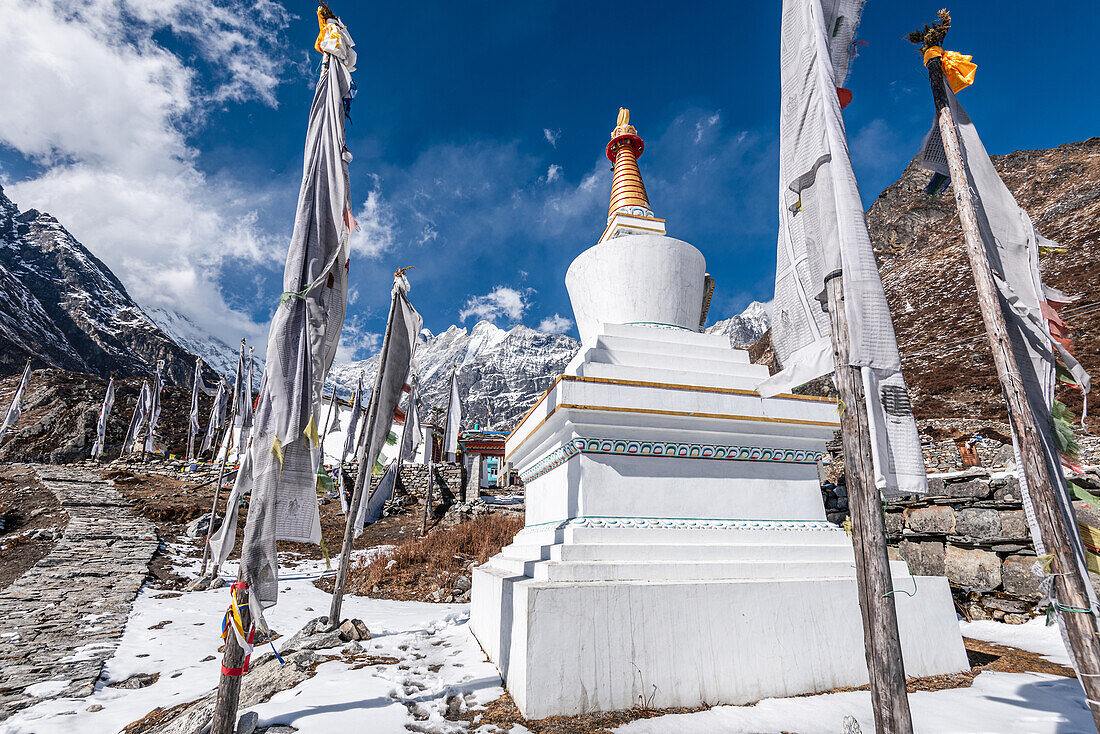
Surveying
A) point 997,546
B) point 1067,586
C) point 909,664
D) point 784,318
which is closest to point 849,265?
point 784,318

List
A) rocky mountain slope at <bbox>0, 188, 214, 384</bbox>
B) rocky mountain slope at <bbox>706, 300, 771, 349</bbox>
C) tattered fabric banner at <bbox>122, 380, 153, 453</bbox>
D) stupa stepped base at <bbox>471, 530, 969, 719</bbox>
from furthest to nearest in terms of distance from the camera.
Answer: rocky mountain slope at <bbox>706, 300, 771, 349</bbox> < rocky mountain slope at <bbox>0, 188, 214, 384</bbox> < tattered fabric banner at <bbox>122, 380, 153, 453</bbox> < stupa stepped base at <bbox>471, 530, 969, 719</bbox>

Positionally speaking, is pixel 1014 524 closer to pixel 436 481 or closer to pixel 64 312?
pixel 436 481

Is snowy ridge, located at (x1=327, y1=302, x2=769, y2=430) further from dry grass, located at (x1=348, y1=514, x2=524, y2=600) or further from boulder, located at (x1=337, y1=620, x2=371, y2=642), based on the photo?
boulder, located at (x1=337, y1=620, x2=371, y2=642)

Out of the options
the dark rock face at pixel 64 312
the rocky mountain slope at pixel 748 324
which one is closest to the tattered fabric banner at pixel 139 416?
the dark rock face at pixel 64 312

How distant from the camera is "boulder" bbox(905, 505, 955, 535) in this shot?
20.7 feet

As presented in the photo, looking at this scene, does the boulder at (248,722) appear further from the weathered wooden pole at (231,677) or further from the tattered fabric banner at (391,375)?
the tattered fabric banner at (391,375)

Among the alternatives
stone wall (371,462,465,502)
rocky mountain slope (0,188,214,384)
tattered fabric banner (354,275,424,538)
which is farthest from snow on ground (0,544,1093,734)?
rocky mountain slope (0,188,214,384)

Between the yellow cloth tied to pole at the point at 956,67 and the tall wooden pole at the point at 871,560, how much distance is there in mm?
1963

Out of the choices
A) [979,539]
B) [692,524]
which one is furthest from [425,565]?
[979,539]

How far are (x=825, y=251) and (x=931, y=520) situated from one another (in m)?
5.91

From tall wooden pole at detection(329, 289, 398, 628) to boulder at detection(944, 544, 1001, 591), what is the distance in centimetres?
→ 698

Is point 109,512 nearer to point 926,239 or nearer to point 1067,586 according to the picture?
point 1067,586

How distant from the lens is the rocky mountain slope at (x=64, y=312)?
6531 centimetres

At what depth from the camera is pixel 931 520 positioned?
6.49 m
